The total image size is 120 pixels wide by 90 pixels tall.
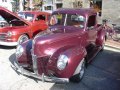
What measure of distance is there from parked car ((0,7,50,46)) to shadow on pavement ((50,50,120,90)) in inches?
125

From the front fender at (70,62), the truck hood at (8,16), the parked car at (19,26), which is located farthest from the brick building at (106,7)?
the front fender at (70,62)

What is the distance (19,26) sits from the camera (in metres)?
8.85

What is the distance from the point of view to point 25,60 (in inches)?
211

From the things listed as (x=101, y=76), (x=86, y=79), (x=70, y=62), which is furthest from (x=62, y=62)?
(x=101, y=76)

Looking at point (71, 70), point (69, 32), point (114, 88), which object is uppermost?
point (69, 32)

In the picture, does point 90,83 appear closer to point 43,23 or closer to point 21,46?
point 21,46

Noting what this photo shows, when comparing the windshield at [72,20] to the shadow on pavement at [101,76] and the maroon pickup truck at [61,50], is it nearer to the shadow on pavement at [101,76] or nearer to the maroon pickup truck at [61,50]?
the maroon pickup truck at [61,50]

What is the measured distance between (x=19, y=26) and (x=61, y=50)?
4.26m

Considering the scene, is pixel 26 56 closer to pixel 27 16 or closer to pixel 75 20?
pixel 75 20

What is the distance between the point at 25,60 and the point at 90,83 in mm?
1760

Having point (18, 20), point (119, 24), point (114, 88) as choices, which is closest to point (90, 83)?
point (114, 88)

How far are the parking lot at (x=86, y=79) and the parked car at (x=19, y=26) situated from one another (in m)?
0.90

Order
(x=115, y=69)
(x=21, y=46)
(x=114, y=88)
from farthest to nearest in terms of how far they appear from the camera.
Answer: (x=115, y=69), (x=21, y=46), (x=114, y=88)

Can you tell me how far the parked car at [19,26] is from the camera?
8.18 metres
